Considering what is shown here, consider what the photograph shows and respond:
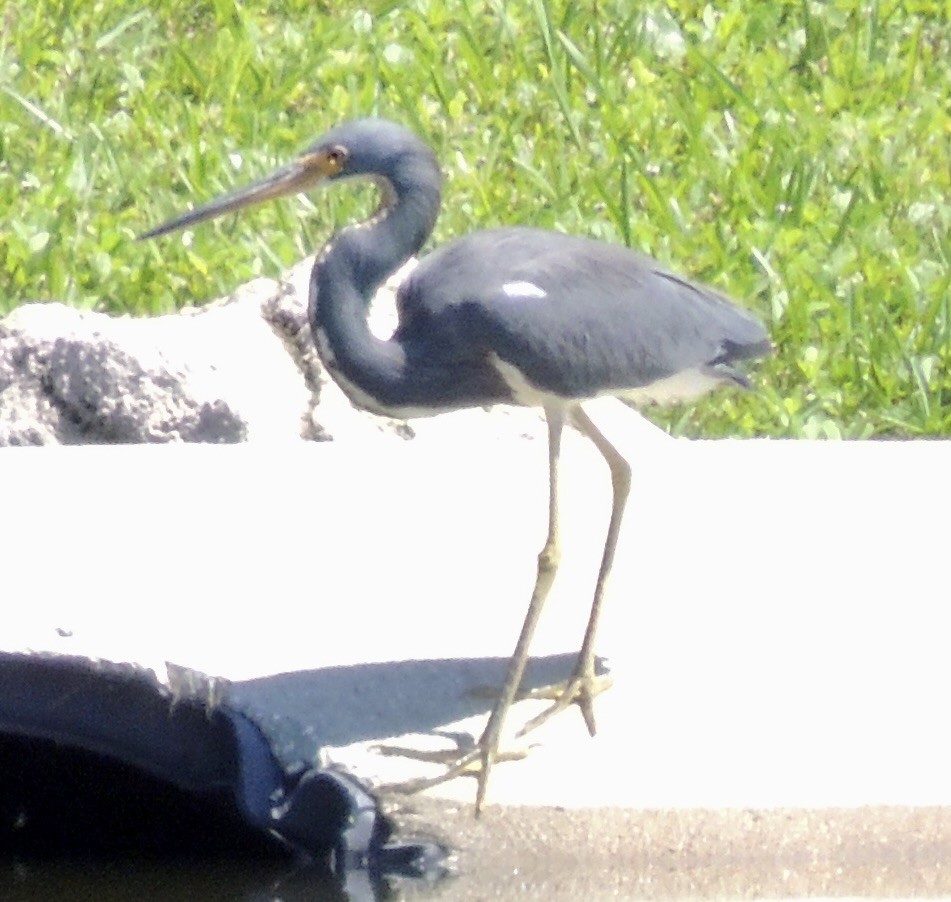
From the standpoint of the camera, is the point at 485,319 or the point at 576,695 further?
the point at 576,695

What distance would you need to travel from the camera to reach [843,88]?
7539 mm

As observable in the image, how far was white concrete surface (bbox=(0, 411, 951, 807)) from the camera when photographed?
415 cm

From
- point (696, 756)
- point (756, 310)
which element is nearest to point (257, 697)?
point (696, 756)

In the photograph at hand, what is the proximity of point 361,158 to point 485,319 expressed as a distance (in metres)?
0.41

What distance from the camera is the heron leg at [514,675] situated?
410 centimetres

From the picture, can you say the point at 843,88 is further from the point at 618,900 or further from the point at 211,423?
the point at 618,900

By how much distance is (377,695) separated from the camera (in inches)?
170

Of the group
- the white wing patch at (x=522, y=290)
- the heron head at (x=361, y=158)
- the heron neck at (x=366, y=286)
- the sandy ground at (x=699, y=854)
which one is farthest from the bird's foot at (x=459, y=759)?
the heron head at (x=361, y=158)

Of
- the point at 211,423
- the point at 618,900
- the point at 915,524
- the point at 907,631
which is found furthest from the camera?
the point at 211,423

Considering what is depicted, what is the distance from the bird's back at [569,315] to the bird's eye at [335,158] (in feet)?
0.78

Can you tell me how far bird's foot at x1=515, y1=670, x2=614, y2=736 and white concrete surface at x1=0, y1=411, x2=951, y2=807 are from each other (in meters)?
0.02

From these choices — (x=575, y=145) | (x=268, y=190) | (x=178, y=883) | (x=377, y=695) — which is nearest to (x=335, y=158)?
(x=268, y=190)

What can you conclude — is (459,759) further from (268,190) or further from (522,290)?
(268,190)

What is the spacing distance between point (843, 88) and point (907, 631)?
3423 mm
